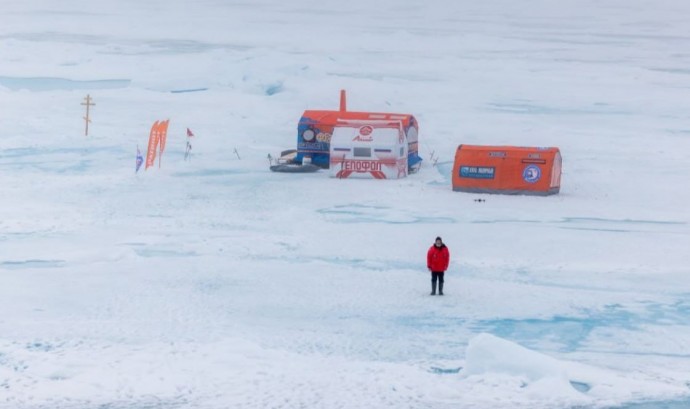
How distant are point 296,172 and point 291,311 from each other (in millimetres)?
11504

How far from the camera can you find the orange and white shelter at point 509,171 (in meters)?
22.6

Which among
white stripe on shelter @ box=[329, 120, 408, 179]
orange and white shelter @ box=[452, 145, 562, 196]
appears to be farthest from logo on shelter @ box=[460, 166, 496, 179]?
white stripe on shelter @ box=[329, 120, 408, 179]

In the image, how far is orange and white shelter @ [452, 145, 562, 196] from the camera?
2264 centimetres

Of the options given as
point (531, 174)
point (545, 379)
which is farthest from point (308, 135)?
point (545, 379)

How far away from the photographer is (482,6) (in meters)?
81.2

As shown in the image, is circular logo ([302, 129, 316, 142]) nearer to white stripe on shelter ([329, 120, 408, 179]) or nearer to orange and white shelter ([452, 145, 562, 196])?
Result: white stripe on shelter ([329, 120, 408, 179])

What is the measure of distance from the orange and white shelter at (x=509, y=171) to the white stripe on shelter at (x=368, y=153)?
1951mm

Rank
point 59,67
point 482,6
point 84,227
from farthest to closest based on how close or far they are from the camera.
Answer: point 482,6 → point 59,67 → point 84,227

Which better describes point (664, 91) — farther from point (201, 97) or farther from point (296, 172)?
point (296, 172)

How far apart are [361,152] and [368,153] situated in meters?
0.16

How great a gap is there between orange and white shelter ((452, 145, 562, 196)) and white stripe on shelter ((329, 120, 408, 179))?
6.40ft

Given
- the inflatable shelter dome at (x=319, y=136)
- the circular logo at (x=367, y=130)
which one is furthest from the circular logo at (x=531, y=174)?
the inflatable shelter dome at (x=319, y=136)

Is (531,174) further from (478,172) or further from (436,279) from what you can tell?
(436,279)

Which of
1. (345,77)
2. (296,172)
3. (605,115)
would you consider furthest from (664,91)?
(296,172)
